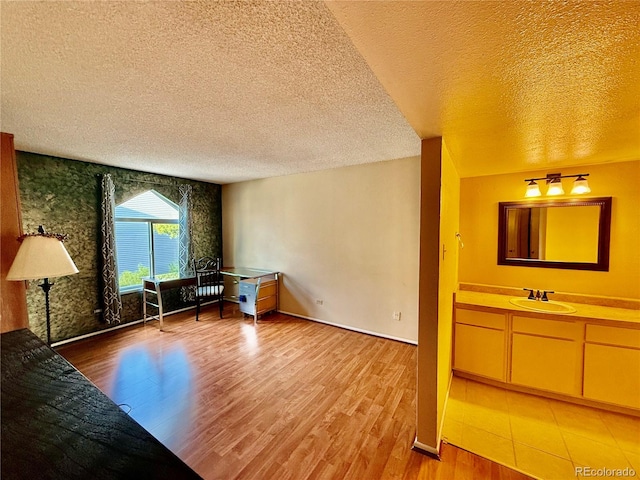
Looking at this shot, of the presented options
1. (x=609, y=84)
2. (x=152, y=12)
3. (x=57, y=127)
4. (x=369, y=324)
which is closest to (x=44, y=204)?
(x=57, y=127)

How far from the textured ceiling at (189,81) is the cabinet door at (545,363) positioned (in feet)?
7.16

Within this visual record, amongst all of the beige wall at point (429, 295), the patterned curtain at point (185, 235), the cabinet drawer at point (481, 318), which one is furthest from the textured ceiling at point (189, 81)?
the cabinet drawer at point (481, 318)

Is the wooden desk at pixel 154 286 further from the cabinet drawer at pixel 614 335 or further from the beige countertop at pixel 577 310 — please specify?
the cabinet drawer at pixel 614 335

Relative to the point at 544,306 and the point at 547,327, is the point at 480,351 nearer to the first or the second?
the point at 547,327

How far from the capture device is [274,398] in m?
2.28

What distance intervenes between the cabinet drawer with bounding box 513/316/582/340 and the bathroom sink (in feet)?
0.33

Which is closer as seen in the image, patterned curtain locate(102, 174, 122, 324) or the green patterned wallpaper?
the green patterned wallpaper

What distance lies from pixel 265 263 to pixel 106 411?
412 cm

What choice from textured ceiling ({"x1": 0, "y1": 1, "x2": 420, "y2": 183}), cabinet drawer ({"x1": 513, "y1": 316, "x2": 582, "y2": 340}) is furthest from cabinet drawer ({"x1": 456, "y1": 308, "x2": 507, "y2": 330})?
textured ceiling ({"x1": 0, "y1": 1, "x2": 420, "y2": 183})

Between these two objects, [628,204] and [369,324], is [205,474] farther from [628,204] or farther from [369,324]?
[628,204]

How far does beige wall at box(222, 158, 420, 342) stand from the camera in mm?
3359

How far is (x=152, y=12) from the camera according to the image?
1064 millimetres

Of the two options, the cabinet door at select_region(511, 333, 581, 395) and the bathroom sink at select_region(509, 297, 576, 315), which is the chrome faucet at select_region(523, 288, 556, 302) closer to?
the bathroom sink at select_region(509, 297, 576, 315)

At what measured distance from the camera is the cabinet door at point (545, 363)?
2146mm
